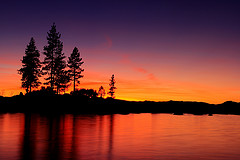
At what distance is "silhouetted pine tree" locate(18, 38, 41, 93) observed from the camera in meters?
61.8

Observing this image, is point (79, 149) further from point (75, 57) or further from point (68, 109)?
point (75, 57)

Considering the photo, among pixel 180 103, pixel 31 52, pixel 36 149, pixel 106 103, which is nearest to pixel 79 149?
pixel 36 149

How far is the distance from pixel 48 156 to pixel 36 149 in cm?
197

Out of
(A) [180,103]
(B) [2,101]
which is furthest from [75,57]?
(A) [180,103]

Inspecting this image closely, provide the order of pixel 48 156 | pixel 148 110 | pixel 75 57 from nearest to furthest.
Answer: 1. pixel 48 156
2. pixel 75 57
3. pixel 148 110

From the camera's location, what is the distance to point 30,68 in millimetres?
62344

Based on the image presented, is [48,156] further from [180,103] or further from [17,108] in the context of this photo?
[180,103]

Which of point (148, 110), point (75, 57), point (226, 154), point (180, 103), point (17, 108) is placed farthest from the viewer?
point (180, 103)

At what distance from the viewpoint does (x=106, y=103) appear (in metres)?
64.1

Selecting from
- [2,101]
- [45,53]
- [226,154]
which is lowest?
[226,154]

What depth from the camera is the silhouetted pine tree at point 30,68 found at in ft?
203

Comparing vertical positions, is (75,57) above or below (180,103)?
above

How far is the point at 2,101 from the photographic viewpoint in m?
49.5

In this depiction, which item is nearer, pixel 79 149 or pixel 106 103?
pixel 79 149
